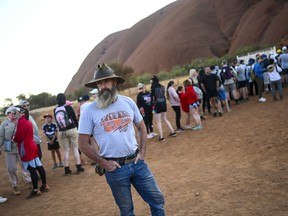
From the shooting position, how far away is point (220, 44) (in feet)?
239

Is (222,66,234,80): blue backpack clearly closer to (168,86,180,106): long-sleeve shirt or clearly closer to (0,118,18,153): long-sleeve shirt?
(168,86,180,106): long-sleeve shirt

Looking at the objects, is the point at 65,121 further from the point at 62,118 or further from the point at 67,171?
the point at 67,171

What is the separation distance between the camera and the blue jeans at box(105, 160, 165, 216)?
2.91 m

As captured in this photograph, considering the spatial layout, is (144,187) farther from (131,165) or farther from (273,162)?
(273,162)

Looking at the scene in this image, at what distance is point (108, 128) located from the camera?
9.54ft

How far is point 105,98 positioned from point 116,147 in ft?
1.80

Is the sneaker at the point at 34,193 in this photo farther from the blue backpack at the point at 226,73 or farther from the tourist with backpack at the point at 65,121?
the blue backpack at the point at 226,73

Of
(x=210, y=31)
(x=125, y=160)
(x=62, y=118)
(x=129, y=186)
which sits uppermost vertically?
(x=210, y=31)

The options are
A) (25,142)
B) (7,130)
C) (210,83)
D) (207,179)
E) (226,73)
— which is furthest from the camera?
(226,73)

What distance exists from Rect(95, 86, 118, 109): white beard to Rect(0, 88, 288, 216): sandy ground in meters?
2.16

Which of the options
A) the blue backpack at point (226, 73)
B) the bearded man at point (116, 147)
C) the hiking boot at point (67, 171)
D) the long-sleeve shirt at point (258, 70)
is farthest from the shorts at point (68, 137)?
the long-sleeve shirt at point (258, 70)

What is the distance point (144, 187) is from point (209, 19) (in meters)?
87.8

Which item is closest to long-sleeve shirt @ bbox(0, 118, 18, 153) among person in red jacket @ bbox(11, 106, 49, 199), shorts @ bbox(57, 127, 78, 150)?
person in red jacket @ bbox(11, 106, 49, 199)

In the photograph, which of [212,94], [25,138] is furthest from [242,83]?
[25,138]
